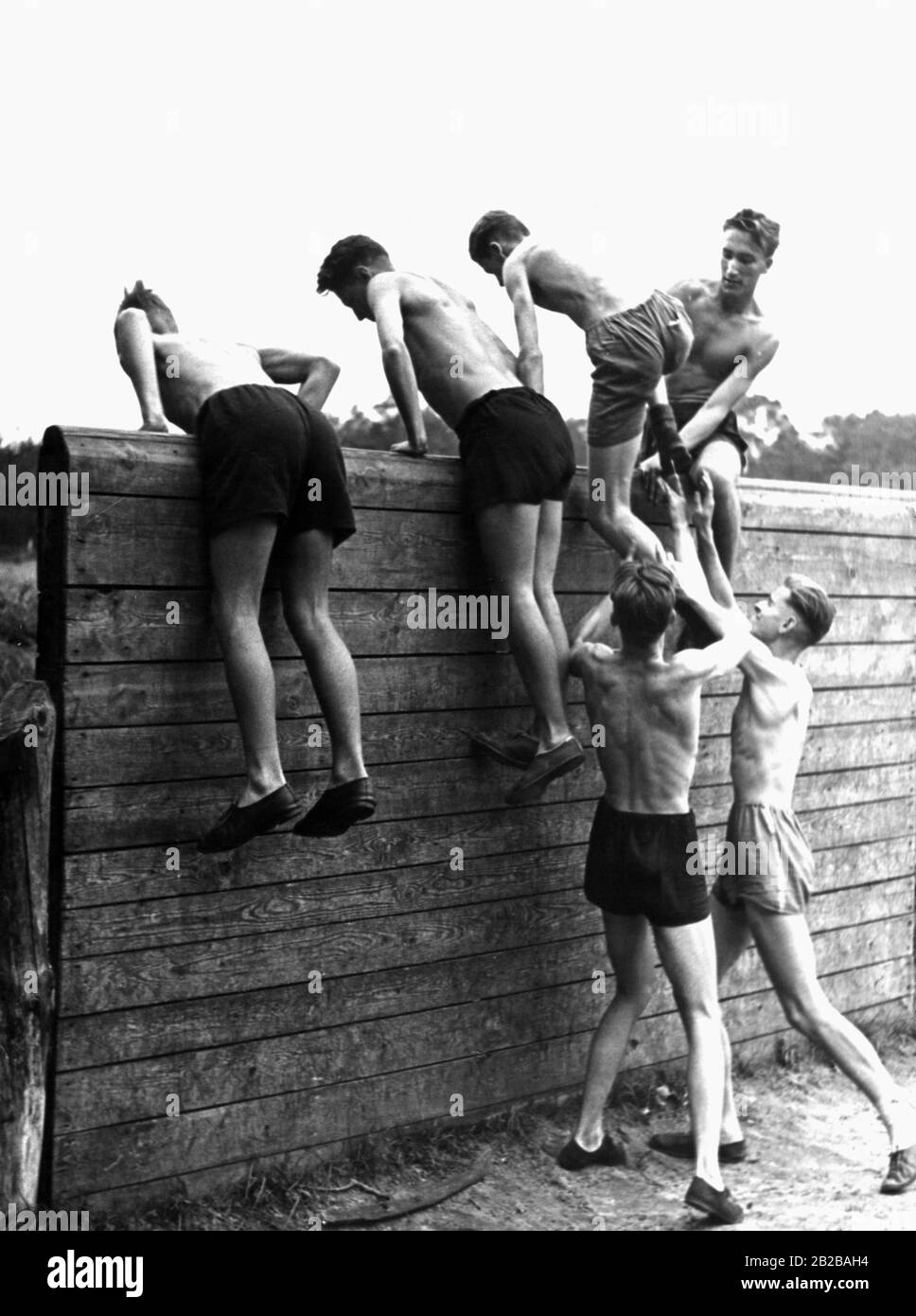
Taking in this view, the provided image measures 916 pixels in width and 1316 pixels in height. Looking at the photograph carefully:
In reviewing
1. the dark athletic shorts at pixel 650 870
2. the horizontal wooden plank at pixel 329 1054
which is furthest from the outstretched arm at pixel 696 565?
the horizontal wooden plank at pixel 329 1054

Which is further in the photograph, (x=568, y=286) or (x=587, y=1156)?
(x=568, y=286)

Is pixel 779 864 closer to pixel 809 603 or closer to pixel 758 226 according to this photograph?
pixel 809 603

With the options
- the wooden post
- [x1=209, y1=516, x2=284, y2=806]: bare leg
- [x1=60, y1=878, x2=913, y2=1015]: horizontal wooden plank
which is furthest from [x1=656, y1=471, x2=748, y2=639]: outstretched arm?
the wooden post

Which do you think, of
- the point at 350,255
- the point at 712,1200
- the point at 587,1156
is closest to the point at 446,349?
the point at 350,255

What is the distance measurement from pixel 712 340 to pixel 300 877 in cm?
256

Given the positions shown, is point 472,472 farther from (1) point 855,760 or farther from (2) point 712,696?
(1) point 855,760

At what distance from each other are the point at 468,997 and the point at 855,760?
2.29m

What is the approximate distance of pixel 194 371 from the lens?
4285 mm

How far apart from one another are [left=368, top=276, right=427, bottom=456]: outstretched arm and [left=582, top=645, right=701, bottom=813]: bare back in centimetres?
95

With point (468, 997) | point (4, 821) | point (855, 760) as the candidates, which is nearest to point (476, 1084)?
point (468, 997)

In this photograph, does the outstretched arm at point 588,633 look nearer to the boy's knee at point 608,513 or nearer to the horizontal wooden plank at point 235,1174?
the boy's knee at point 608,513

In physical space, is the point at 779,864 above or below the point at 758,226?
below

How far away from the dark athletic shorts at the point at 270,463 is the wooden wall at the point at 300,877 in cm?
13

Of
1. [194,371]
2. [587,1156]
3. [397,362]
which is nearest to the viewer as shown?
[194,371]
